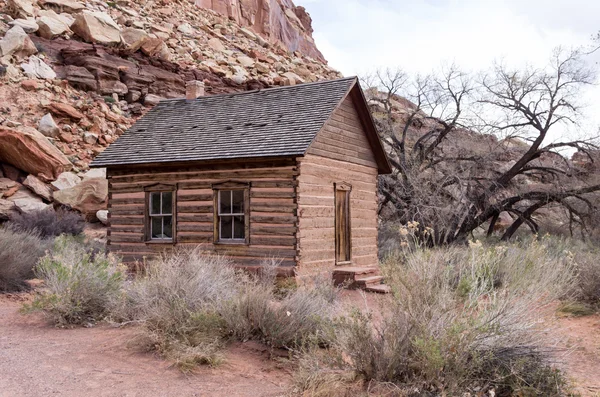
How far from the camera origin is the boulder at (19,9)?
32500 millimetres

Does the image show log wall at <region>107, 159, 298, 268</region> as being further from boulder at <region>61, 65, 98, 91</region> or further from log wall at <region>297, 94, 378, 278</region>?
boulder at <region>61, 65, 98, 91</region>

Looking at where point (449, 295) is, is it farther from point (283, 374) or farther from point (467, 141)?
point (467, 141)

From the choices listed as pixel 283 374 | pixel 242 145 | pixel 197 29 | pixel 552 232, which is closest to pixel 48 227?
pixel 242 145

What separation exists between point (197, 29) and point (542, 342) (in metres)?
48.0

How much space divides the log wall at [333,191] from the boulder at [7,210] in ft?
43.8

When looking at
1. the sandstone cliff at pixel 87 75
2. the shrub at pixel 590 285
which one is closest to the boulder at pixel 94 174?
the sandstone cliff at pixel 87 75

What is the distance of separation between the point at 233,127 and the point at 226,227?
9.13 feet

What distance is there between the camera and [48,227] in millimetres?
18125

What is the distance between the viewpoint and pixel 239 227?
41.4ft

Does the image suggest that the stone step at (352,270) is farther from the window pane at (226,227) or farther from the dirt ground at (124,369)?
the dirt ground at (124,369)

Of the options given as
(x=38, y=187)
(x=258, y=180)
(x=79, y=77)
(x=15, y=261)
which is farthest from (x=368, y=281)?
(x=79, y=77)

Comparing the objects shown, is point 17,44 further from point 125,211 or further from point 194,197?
point 194,197

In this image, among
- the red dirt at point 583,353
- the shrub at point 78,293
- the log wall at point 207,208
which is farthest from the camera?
the log wall at point 207,208

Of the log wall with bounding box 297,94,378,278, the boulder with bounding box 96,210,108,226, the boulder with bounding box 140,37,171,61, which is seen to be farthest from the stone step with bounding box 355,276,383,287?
the boulder with bounding box 140,37,171,61
